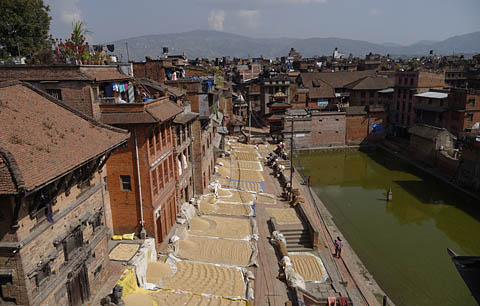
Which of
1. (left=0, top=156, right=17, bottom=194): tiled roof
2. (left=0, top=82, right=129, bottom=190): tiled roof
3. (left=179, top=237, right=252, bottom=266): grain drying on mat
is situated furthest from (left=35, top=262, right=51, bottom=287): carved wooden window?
(left=179, top=237, right=252, bottom=266): grain drying on mat

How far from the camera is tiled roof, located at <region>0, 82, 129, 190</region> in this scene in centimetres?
938

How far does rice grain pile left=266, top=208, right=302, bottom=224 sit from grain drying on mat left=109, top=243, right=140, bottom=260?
12.6 metres

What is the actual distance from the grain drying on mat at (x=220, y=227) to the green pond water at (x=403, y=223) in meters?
8.88

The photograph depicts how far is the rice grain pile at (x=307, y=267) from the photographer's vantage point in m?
20.4

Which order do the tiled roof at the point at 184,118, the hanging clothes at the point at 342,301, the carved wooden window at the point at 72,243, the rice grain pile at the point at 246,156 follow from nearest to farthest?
the carved wooden window at the point at 72,243
the hanging clothes at the point at 342,301
the tiled roof at the point at 184,118
the rice grain pile at the point at 246,156

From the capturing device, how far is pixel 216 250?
19.6 m

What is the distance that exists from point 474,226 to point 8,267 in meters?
34.3

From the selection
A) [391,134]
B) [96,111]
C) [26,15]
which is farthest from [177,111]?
[391,134]

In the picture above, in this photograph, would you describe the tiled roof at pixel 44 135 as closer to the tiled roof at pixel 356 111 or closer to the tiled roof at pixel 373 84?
the tiled roof at pixel 356 111

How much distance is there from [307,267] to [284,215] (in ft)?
22.3

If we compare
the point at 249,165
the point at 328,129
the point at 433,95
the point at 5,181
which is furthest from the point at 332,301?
the point at 433,95

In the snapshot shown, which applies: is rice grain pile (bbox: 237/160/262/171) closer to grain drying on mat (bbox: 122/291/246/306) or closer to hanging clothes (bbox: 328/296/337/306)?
hanging clothes (bbox: 328/296/337/306)

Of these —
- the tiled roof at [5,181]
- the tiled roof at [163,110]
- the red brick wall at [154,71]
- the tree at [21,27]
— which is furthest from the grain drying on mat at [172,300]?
the tree at [21,27]

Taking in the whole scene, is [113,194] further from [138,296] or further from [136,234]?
[138,296]
